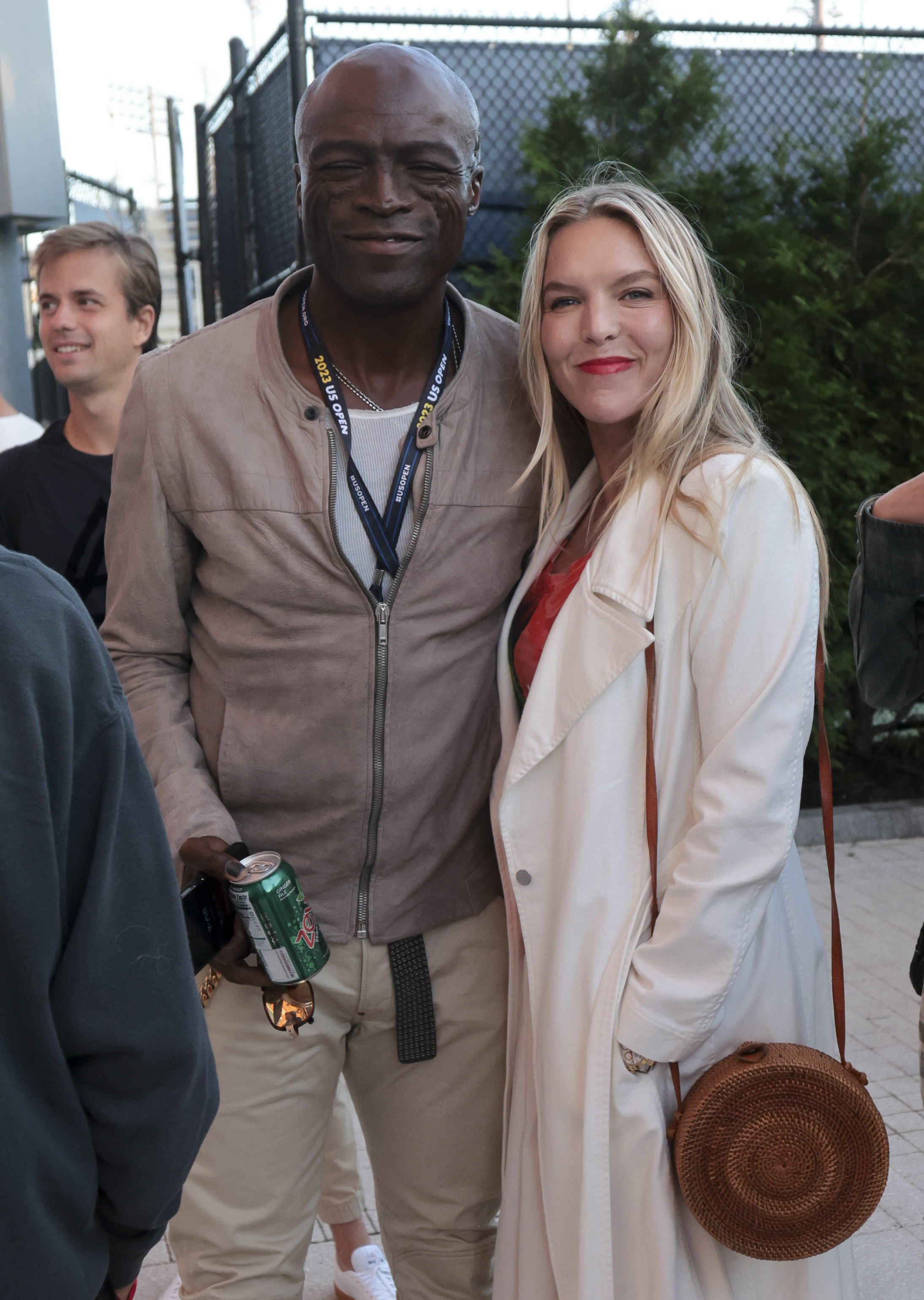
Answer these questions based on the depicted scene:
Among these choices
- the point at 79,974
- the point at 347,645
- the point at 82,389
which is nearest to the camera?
the point at 79,974

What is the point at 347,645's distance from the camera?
2084mm

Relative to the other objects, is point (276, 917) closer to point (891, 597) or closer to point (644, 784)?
point (644, 784)

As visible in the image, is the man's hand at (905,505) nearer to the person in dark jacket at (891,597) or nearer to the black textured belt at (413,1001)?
the person in dark jacket at (891,597)

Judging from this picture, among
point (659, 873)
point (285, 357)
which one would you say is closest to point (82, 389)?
point (285, 357)

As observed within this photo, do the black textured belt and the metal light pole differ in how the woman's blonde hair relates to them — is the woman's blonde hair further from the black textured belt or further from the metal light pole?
the metal light pole

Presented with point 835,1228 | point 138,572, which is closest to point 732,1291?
point 835,1228

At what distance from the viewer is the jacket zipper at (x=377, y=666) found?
2.08 metres

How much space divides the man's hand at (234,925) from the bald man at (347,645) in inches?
0.4

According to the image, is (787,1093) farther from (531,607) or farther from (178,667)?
(178,667)

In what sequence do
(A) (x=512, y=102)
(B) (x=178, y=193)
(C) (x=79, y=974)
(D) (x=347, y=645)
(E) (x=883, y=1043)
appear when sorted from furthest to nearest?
(B) (x=178, y=193), (A) (x=512, y=102), (E) (x=883, y=1043), (D) (x=347, y=645), (C) (x=79, y=974)

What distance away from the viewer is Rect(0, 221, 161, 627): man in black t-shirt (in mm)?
3035

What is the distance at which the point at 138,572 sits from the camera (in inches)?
84.4

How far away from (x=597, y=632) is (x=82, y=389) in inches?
73.7

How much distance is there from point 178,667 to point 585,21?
5.17 metres
